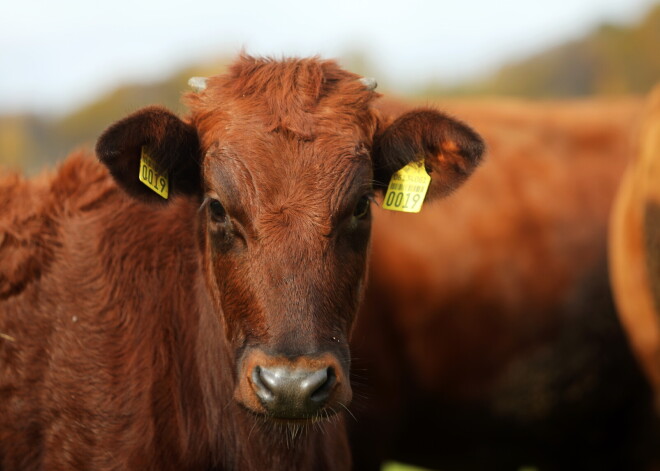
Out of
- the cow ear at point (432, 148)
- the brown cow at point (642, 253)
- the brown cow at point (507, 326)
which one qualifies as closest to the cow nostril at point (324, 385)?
the cow ear at point (432, 148)

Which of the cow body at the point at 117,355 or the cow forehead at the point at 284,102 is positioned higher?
the cow forehead at the point at 284,102

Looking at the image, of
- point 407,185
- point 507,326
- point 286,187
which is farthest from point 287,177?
point 507,326

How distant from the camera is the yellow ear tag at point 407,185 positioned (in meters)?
4.40

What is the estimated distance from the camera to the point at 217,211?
400 centimetres

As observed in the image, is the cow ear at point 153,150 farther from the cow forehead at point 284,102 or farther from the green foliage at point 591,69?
the green foliage at point 591,69

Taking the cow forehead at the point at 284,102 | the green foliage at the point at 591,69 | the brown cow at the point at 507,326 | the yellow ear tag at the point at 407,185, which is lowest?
the green foliage at the point at 591,69

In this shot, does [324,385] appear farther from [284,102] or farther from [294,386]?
[284,102]

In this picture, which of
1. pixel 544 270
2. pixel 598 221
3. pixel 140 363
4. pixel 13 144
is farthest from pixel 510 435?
pixel 13 144

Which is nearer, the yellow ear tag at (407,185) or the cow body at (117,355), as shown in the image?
the cow body at (117,355)

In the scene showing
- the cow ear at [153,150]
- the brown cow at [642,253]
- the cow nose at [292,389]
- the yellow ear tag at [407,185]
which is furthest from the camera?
the brown cow at [642,253]

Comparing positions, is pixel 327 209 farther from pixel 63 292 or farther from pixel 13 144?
pixel 13 144

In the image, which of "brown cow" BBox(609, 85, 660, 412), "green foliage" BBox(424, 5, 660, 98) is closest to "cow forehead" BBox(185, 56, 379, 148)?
"brown cow" BBox(609, 85, 660, 412)

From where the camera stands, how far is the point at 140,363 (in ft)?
14.0

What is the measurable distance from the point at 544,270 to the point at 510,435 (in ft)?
4.57
